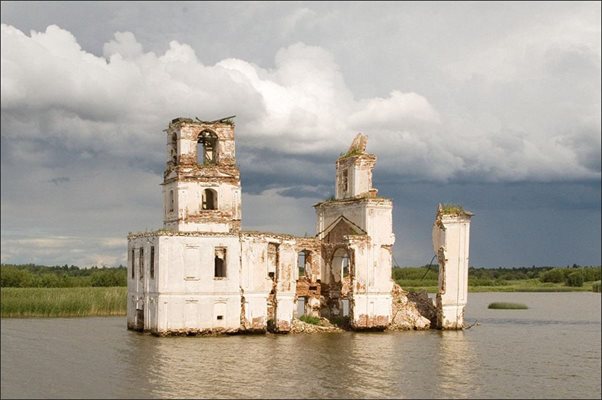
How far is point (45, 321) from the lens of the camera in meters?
47.0

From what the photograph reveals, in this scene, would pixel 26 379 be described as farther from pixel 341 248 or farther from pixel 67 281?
pixel 67 281

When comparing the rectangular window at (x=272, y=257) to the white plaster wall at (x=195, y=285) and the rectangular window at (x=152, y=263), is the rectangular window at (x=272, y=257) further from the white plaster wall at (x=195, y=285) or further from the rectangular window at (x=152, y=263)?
the rectangular window at (x=152, y=263)

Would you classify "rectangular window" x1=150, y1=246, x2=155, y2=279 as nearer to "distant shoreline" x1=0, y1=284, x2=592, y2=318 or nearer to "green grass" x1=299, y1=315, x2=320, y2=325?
"green grass" x1=299, y1=315, x2=320, y2=325

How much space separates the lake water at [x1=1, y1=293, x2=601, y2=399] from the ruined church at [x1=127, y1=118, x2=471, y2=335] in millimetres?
1409

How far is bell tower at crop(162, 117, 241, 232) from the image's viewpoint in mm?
42344

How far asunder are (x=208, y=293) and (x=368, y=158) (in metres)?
12.9

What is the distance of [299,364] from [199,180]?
15.3 meters

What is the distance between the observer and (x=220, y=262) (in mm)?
43375

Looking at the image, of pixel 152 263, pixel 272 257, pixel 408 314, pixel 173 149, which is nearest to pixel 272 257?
pixel 272 257

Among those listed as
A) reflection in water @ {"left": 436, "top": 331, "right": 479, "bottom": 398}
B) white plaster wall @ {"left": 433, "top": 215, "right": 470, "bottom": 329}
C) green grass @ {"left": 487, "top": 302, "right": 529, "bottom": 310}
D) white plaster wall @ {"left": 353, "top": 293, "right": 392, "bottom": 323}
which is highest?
white plaster wall @ {"left": 433, "top": 215, "right": 470, "bottom": 329}

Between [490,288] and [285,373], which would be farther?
[490,288]

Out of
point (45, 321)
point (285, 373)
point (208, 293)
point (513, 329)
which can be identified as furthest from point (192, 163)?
point (513, 329)

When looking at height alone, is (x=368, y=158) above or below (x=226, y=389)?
above

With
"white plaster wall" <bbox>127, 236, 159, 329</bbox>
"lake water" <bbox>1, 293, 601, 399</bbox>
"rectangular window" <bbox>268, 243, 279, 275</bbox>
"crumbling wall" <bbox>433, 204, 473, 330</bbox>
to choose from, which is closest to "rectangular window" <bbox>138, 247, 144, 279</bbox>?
"white plaster wall" <bbox>127, 236, 159, 329</bbox>
